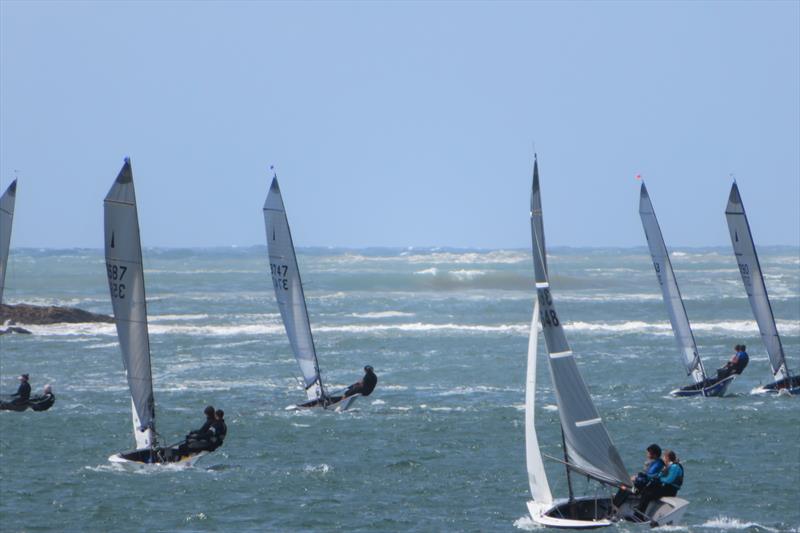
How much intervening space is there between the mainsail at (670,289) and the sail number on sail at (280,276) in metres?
10.1

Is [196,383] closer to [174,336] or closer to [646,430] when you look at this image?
[646,430]

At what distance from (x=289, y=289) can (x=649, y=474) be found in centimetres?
1664

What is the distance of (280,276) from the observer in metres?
36.4

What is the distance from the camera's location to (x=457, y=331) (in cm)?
6175

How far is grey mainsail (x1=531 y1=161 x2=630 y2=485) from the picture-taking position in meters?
21.8

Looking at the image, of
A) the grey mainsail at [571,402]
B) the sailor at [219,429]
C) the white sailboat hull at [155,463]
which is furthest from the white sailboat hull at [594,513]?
the white sailboat hull at [155,463]

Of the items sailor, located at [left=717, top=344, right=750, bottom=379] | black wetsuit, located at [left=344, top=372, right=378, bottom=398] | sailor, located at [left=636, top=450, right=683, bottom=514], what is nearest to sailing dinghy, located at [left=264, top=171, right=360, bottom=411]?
black wetsuit, located at [left=344, top=372, right=378, bottom=398]

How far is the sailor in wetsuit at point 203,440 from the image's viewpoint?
87.0 feet

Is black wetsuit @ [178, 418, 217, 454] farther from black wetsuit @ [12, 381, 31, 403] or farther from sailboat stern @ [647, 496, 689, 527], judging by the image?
sailboat stern @ [647, 496, 689, 527]

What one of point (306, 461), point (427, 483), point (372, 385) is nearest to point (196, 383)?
point (372, 385)

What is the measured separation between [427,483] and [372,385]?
9.22 m

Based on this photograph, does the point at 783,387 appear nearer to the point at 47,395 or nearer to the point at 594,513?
the point at 594,513

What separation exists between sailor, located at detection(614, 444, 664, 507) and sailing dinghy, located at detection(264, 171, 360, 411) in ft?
48.3

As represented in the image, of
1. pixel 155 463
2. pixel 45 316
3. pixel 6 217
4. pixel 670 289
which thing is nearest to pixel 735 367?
pixel 670 289
